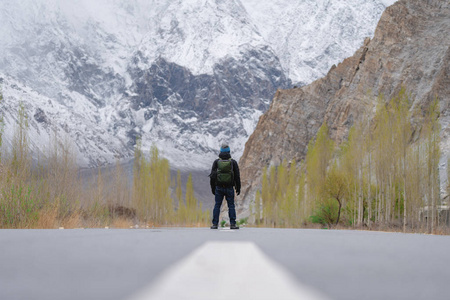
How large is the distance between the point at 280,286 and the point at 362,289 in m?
0.46

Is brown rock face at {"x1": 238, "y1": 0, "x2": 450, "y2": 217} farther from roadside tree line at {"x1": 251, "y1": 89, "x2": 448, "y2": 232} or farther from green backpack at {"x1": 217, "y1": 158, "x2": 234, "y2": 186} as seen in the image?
green backpack at {"x1": 217, "y1": 158, "x2": 234, "y2": 186}

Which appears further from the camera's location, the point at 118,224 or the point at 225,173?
the point at 118,224

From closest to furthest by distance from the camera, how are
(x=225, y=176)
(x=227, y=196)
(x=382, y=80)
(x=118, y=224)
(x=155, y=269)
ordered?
(x=155, y=269) → (x=225, y=176) → (x=227, y=196) → (x=118, y=224) → (x=382, y=80)

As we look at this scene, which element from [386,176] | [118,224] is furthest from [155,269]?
[386,176]

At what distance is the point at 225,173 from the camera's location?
10469mm

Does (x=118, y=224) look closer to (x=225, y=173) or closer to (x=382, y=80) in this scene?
(x=225, y=173)

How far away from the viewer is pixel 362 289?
271cm

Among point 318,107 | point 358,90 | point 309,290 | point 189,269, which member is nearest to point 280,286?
point 309,290

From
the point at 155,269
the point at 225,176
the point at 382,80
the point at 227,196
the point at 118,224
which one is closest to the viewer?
the point at 155,269

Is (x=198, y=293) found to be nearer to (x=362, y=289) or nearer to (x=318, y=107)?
(x=362, y=289)

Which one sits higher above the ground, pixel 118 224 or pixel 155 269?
pixel 155 269

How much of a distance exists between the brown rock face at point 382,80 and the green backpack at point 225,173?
79.7 ft

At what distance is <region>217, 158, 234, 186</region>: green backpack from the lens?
34.2ft

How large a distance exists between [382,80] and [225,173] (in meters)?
47.0
